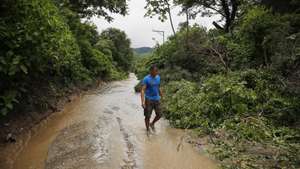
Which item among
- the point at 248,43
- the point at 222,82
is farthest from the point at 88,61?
the point at 222,82

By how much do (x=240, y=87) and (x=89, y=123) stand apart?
16.0 feet

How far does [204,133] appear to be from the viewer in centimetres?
759

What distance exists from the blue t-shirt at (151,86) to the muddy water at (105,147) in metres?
1.10

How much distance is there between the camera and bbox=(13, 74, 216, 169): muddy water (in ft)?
18.3

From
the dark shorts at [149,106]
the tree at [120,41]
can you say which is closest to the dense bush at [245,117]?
the dark shorts at [149,106]

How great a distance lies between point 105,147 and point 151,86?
2264 mm

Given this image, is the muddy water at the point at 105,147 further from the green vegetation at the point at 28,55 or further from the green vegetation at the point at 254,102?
the green vegetation at the point at 28,55

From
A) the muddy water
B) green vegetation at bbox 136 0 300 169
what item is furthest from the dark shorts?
green vegetation at bbox 136 0 300 169

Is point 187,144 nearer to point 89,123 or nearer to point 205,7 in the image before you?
point 89,123

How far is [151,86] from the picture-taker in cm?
789

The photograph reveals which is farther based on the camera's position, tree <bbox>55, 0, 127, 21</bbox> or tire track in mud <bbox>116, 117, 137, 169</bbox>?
tree <bbox>55, 0, 127, 21</bbox>

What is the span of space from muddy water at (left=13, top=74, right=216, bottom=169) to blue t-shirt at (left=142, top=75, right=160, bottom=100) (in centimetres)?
A: 110

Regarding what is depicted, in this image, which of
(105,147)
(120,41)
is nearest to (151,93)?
(105,147)

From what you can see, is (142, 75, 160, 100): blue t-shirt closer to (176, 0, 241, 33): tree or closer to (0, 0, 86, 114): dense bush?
(0, 0, 86, 114): dense bush
